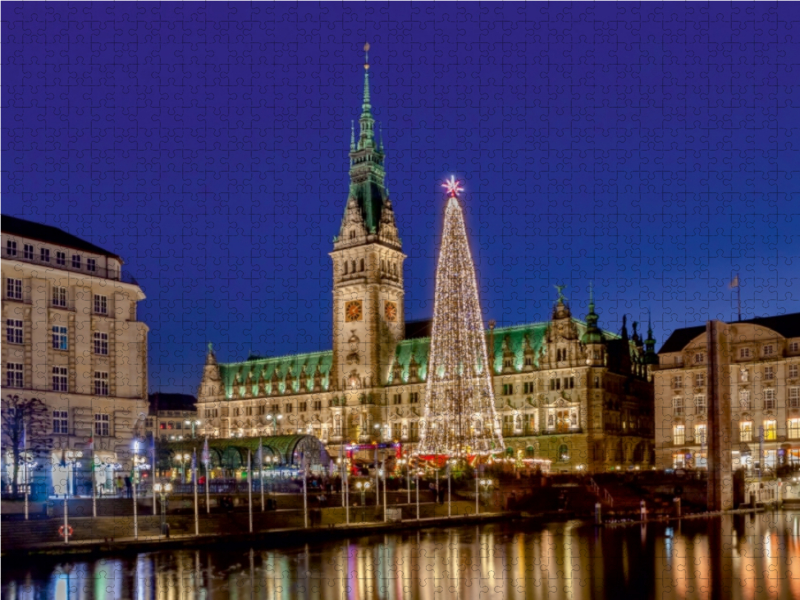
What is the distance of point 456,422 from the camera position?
98.1 m

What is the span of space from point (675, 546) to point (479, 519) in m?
26.7

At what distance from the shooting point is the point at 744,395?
115m

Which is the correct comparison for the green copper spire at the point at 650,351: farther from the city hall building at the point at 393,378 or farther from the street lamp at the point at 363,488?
the street lamp at the point at 363,488

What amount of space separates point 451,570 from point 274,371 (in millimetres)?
128253

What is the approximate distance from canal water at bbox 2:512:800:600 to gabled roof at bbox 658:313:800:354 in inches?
2264

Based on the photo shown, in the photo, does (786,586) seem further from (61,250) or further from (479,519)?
(61,250)

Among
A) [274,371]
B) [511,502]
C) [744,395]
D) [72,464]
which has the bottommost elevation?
[511,502]

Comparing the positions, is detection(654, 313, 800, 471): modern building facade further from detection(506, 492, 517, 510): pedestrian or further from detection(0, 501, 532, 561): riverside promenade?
detection(0, 501, 532, 561): riverside promenade

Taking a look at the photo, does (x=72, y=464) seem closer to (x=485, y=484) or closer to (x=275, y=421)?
(x=485, y=484)

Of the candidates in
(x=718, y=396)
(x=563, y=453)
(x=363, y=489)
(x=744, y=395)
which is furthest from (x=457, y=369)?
(x=563, y=453)

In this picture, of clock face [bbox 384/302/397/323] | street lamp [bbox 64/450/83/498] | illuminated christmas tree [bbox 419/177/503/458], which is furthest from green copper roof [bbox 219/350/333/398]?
street lamp [bbox 64/450/83/498]

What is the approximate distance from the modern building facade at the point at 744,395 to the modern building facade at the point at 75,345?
2342 inches

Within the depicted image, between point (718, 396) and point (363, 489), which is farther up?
point (718, 396)

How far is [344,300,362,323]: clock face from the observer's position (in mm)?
151250
